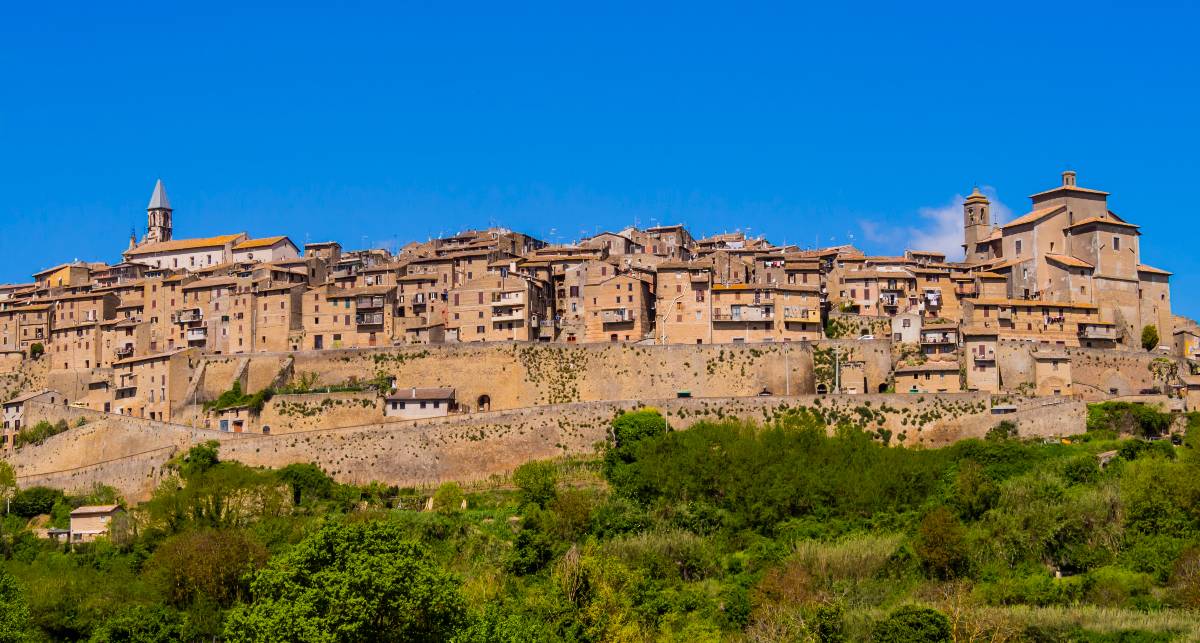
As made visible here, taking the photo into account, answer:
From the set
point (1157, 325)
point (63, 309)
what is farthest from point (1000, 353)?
point (63, 309)

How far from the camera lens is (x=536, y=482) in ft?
208

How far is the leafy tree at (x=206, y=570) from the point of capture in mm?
55469

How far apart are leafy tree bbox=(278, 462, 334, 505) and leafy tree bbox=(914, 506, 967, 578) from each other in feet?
77.8

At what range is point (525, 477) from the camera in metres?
64.4

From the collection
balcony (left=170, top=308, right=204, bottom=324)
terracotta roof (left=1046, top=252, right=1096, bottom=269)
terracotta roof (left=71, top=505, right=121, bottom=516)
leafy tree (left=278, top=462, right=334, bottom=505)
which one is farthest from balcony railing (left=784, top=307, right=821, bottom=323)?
terracotta roof (left=71, top=505, right=121, bottom=516)

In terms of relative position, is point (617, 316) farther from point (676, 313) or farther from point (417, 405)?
point (417, 405)

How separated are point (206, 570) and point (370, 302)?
993 inches

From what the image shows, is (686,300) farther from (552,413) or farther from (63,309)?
(63,309)

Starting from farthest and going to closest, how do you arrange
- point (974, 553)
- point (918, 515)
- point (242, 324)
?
point (242, 324)
point (918, 515)
point (974, 553)

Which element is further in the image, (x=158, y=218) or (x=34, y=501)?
(x=158, y=218)

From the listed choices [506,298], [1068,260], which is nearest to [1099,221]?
[1068,260]

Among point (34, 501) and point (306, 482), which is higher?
point (306, 482)

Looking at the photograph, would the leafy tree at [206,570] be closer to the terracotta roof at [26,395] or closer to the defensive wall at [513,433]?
the defensive wall at [513,433]

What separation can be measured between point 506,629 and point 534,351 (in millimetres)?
28965
